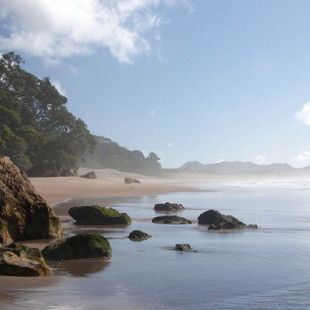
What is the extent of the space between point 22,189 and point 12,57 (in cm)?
4003

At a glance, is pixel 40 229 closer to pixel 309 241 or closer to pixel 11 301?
pixel 11 301

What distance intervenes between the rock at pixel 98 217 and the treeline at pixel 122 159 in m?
94.2

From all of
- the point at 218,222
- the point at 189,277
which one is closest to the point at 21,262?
the point at 189,277

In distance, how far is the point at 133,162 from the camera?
117312 mm

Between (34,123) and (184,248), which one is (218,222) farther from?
(34,123)

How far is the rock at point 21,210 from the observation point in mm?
9562

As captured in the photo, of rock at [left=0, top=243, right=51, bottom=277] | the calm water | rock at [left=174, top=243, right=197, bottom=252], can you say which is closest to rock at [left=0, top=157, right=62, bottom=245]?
the calm water

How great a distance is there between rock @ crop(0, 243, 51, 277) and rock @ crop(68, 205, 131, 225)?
6.60m

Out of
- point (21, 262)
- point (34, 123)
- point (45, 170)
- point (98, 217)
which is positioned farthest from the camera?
point (34, 123)

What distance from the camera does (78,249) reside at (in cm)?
796

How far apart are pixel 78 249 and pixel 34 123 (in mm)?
42443

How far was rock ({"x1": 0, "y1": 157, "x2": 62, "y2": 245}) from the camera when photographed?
9.56 metres

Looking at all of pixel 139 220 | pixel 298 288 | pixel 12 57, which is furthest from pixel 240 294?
pixel 12 57

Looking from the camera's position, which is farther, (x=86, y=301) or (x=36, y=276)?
(x=36, y=276)
